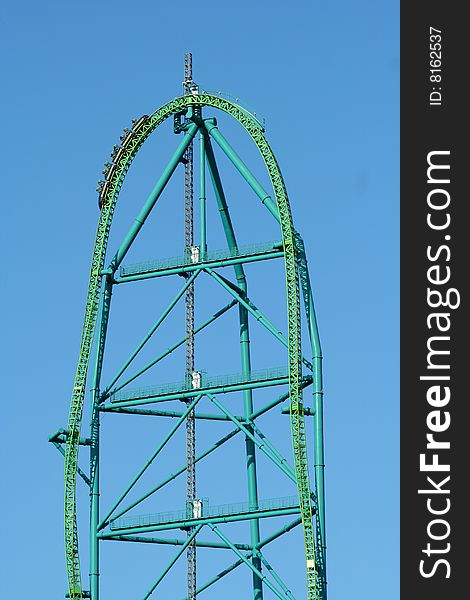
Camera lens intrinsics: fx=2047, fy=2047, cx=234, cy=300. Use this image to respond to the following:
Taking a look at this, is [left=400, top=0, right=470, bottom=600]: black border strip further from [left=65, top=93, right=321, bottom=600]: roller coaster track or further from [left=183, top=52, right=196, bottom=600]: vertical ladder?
[left=183, top=52, right=196, bottom=600]: vertical ladder

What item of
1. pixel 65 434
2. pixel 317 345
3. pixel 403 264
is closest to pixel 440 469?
pixel 403 264

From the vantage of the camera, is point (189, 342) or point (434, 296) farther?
point (189, 342)

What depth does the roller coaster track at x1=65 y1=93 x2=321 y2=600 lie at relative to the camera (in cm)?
8350

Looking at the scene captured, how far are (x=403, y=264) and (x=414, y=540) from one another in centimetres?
829

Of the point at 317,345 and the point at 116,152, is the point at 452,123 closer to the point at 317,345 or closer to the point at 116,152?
the point at 317,345

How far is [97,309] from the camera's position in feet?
300

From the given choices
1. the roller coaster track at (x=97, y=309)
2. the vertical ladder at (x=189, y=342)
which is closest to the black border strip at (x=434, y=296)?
the roller coaster track at (x=97, y=309)

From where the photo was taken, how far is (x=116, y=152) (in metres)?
93.2

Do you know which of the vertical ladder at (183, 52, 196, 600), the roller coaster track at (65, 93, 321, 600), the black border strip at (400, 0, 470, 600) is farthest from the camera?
the vertical ladder at (183, 52, 196, 600)

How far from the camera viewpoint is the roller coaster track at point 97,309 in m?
83.5

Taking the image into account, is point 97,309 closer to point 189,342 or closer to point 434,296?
point 189,342

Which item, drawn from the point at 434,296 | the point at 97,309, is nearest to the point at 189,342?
the point at 97,309

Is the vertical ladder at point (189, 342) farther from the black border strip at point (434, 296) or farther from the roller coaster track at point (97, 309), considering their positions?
the black border strip at point (434, 296)

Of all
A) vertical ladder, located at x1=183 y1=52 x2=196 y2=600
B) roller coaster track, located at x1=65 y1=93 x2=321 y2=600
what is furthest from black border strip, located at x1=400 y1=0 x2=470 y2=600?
vertical ladder, located at x1=183 y1=52 x2=196 y2=600
